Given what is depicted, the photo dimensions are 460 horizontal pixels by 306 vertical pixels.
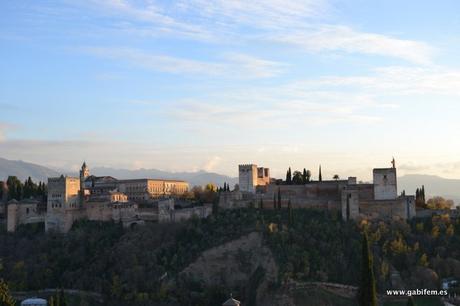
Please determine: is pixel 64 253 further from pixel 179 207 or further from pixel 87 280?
pixel 179 207

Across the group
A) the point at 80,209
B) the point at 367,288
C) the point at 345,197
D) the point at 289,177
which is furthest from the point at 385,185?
the point at 80,209

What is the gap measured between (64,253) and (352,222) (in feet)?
83.7

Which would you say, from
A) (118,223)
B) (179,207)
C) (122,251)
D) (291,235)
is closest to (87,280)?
(122,251)

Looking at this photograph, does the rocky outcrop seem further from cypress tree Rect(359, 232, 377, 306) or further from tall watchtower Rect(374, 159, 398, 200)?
cypress tree Rect(359, 232, 377, 306)

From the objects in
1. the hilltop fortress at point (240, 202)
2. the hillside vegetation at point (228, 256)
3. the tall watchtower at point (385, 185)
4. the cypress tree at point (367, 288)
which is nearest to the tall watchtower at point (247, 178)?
the hilltop fortress at point (240, 202)

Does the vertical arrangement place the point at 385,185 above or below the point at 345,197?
above

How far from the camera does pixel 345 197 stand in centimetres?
6319

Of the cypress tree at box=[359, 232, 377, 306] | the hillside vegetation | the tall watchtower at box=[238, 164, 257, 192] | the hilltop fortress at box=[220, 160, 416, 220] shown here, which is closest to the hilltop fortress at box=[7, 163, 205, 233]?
the hillside vegetation

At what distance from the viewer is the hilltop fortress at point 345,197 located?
6312 centimetres

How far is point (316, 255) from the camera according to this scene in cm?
5728

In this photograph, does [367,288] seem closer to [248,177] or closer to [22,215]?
[248,177]

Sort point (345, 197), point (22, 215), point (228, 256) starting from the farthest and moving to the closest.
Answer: point (22, 215), point (345, 197), point (228, 256)

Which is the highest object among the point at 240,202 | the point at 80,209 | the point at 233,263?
the point at 240,202

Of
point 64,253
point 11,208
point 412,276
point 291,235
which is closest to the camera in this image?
point 412,276
